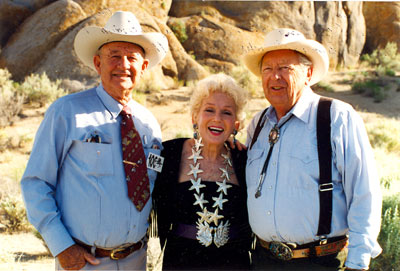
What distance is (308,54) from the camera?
3346mm

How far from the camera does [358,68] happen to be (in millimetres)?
23844

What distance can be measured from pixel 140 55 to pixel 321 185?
1.82 m

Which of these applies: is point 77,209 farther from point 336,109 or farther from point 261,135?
point 336,109

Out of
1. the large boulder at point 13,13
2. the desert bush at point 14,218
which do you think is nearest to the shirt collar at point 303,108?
the desert bush at point 14,218

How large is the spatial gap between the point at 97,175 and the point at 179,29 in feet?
55.5

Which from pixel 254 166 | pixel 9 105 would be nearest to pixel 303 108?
pixel 254 166

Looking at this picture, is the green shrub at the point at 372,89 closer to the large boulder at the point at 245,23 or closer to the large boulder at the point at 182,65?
the large boulder at the point at 245,23

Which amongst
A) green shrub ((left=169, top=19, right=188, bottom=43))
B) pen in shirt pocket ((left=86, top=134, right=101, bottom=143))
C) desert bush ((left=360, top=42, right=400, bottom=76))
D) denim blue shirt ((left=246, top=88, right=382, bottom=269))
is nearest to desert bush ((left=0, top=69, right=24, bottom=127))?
green shrub ((left=169, top=19, right=188, bottom=43))

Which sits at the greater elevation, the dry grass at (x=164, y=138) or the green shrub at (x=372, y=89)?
the green shrub at (x=372, y=89)

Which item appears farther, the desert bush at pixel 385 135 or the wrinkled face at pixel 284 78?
the desert bush at pixel 385 135

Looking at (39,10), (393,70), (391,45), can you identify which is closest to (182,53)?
(39,10)

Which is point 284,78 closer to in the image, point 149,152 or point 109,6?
point 149,152

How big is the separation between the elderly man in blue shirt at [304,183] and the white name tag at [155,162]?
73 cm

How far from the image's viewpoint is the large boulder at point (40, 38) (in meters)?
15.2
